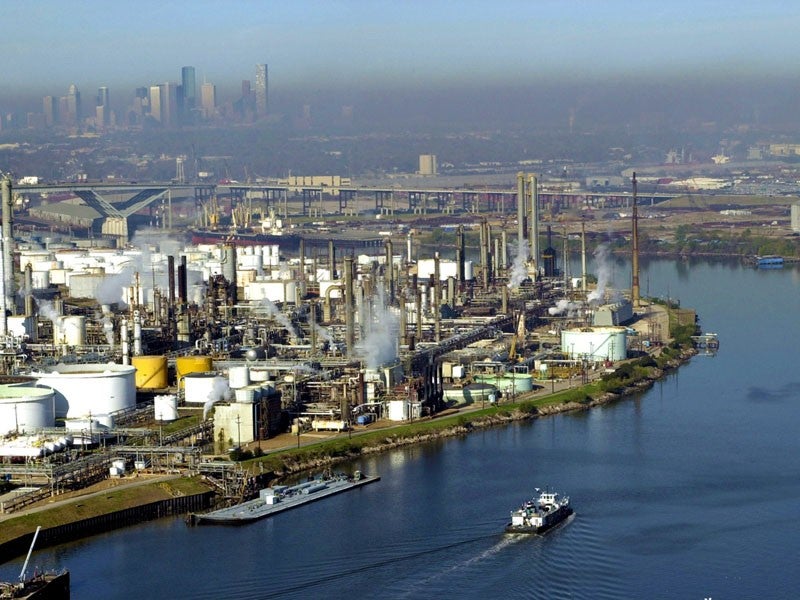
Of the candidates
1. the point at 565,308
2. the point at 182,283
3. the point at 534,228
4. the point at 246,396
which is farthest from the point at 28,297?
the point at 534,228

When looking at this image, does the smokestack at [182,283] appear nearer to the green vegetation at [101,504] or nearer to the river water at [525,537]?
the river water at [525,537]

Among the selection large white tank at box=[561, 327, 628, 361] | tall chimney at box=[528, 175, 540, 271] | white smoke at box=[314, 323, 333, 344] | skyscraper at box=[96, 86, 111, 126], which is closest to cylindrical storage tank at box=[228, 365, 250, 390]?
white smoke at box=[314, 323, 333, 344]

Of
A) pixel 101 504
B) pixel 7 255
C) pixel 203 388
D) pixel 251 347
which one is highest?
pixel 7 255

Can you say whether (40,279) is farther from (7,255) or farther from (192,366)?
(192,366)

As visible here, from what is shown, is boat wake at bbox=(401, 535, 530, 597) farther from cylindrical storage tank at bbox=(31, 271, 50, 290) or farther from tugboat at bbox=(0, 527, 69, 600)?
cylindrical storage tank at bbox=(31, 271, 50, 290)

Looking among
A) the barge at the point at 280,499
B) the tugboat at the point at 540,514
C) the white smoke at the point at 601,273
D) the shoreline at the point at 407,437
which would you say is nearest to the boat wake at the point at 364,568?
the tugboat at the point at 540,514

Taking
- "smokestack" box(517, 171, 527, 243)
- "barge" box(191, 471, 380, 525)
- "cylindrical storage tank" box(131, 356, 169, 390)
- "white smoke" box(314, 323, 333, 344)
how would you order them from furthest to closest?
"smokestack" box(517, 171, 527, 243), "white smoke" box(314, 323, 333, 344), "cylindrical storage tank" box(131, 356, 169, 390), "barge" box(191, 471, 380, 525)


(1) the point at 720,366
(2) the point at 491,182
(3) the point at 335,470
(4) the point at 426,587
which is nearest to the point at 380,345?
(3) the point at 335,470
